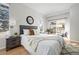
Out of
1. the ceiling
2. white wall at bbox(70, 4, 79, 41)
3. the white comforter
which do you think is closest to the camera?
the white comforter

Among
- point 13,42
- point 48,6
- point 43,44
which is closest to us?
point 43,44

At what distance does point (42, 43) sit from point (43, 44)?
0.05 meters

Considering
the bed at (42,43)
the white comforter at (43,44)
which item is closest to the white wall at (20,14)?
the bed at (42,43)

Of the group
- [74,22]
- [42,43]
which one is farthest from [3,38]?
[74,22]

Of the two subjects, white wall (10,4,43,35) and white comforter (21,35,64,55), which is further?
white wall (10,4,43,35)

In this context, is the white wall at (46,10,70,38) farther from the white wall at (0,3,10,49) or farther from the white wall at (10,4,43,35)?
the white wall at (0,3,10,49)

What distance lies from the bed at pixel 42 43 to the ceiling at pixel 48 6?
494mm

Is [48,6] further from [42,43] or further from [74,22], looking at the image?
[42,43]

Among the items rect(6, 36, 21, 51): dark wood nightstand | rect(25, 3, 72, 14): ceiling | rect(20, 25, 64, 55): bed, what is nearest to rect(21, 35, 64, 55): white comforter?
rect(20, 25, 64, 55): bed

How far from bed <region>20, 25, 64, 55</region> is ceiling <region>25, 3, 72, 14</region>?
494 mm

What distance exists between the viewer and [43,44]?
2109mm

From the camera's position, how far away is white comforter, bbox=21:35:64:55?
2066 mm

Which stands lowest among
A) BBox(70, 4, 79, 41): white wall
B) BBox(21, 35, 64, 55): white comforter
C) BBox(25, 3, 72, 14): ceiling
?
BBox(21, 35, 64, 55): white comforter

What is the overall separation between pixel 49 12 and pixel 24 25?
73 cm
